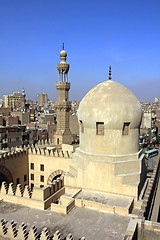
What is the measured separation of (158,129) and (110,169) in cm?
5412

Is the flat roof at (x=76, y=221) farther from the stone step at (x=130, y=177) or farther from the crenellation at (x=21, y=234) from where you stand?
the stone step at (x=130, y=177)

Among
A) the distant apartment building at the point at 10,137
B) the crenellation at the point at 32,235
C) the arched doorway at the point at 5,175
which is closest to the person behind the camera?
the crenellation at the point at 32,235

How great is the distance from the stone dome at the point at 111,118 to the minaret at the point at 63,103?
1613cm

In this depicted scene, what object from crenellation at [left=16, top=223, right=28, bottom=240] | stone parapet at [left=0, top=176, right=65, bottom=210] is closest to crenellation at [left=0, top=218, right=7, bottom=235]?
crenellation at [left=16, top=223, right=28, bottom=240]

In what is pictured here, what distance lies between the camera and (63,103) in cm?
2844

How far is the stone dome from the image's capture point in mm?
11422

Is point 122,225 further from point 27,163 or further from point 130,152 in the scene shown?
point 27,163

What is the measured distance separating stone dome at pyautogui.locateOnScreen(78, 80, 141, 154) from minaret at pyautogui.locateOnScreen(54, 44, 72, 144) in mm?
16131

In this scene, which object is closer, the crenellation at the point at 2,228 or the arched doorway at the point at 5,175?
the crenellation at the point at 2,228

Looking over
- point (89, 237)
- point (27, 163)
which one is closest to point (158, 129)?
point (27, 163)

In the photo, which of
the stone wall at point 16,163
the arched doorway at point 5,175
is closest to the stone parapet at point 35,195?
the arched doorway at point 5,175

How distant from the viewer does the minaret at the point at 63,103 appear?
2831 cm

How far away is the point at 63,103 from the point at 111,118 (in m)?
17.6

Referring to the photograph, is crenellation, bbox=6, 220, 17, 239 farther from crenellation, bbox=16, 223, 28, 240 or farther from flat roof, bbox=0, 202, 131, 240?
flat roof, bbox=0, 202, 131, 240
